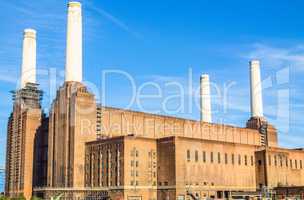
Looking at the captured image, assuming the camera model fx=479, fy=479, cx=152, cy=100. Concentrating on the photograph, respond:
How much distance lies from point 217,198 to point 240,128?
126 feet

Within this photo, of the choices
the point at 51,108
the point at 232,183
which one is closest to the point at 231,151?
the point at 232,183

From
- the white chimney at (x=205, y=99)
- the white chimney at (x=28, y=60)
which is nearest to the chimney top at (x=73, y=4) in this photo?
the white chimney at (x=28, y=60)

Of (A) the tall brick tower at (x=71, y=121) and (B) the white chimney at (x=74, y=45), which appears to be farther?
(B) the white chimney at (x=74, y=45)

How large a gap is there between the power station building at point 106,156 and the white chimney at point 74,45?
179 millimetres

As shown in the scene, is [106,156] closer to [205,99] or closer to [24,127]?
[24,127]

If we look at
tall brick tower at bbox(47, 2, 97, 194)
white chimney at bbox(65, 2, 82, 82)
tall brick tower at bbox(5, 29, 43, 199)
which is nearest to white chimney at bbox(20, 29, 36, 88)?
tall brick tower at bbox(5, 29, 43, 199)

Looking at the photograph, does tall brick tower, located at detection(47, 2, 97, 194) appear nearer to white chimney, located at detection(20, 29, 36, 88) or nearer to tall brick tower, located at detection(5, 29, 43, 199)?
tall brick tower, located at detection(5, 29, 43, 199)

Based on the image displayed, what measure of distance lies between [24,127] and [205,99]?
45173mm

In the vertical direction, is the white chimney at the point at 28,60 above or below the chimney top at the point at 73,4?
below

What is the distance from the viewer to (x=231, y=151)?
90.3 m

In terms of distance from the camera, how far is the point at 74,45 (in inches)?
3378

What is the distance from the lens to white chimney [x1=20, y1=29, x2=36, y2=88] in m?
92.9

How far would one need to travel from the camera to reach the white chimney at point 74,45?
281 feet

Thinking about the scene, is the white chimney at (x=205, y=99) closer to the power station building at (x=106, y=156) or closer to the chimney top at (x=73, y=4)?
the power station building at (x=106, y=156)
